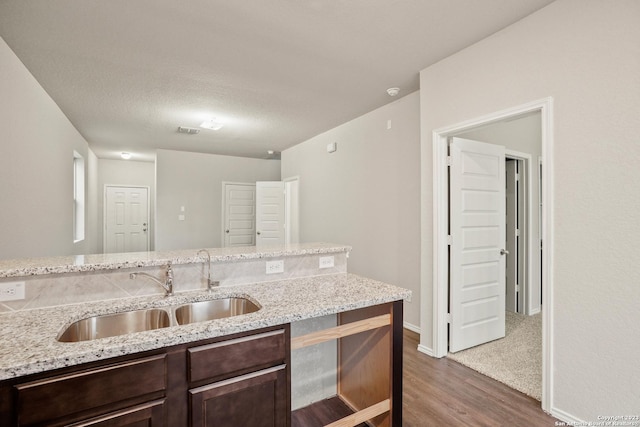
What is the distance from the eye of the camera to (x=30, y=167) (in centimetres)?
295

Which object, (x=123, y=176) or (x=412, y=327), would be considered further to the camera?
(x=123, y=176)

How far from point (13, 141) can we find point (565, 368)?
442 cm

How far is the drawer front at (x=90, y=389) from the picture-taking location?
38.7 inches

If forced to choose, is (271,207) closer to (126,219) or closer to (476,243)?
(126,219)

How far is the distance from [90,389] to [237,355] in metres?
0.49

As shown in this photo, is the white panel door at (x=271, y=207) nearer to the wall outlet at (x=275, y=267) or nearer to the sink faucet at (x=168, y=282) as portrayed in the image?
the wall outlet at (x=275, y=267)

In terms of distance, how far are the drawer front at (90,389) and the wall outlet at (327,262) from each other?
122cm

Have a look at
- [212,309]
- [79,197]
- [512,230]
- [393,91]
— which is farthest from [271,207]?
[212,309]

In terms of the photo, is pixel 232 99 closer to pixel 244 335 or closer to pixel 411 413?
pixel 244 335

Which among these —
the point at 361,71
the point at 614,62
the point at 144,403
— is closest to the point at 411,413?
the point at 144,403

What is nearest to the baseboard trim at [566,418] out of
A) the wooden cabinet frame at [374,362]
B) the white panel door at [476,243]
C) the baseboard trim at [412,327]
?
the white panel door at [476,243]

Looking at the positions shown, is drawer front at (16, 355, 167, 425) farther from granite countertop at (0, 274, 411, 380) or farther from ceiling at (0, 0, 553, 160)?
ceiling at (0, 0, 553, 160)

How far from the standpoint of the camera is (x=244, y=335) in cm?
132

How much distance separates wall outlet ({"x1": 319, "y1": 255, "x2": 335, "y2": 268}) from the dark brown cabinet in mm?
831
